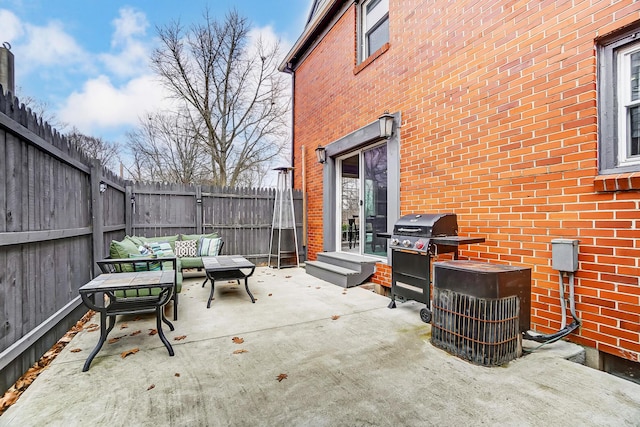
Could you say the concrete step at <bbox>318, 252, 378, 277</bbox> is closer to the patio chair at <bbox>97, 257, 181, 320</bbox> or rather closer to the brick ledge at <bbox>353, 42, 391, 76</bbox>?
the patio chair at <bbox>97, 257, 181, 320</bbox>

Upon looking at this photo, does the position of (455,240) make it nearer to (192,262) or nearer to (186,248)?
(192,262)

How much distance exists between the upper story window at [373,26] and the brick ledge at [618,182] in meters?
3.87

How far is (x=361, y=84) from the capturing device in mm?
5422

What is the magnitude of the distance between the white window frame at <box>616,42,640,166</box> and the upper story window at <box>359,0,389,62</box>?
3.34m

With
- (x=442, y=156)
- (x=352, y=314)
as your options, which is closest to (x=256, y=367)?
(x=352, y=314)

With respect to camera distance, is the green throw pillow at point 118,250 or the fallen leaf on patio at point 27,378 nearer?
the fallen leaf on patio at point 27,378

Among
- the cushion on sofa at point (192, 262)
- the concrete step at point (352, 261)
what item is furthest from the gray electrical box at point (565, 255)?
the cushion on sofa at point (192, 262)

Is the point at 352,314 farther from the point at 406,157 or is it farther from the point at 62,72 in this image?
the point at 62,72

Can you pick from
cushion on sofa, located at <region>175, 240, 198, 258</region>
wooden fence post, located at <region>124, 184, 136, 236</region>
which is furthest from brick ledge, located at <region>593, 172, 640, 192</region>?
wooden fence post, located at <region>124, 184, 136, 236</region>

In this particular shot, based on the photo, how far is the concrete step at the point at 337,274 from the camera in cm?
497

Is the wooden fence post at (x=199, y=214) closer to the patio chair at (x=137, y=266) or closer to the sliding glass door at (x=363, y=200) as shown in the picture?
the patio chair at (x=137, y=266)

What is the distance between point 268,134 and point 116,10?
661 cm

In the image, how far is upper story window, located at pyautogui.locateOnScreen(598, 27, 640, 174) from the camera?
2.36 metres

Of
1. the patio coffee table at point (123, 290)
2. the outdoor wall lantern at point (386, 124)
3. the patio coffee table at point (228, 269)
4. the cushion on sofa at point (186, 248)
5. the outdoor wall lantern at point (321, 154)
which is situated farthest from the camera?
the outdoor wall lantern at point (321, 154)
